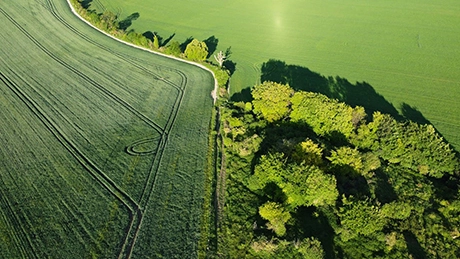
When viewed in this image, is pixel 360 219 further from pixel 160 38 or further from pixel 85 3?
pixel 85 3

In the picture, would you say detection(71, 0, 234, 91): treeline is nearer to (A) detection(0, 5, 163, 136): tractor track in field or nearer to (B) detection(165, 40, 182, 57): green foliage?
(B) detection(165, 40, 182, 57): green foliage

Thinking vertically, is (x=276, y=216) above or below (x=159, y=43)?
below

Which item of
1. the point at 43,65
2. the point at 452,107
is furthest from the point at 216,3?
the point at 452,107

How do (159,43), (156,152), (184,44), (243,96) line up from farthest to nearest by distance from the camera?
(184,44) < (159,43) < (243,96) < (156,152)

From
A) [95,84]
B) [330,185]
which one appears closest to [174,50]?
[95,84]

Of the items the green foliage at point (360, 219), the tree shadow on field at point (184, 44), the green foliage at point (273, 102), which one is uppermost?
the tree shadow on field at point (184, 44)

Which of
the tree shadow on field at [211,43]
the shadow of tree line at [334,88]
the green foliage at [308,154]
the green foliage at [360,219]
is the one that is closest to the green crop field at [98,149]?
the tree shadow on field at [211,43]

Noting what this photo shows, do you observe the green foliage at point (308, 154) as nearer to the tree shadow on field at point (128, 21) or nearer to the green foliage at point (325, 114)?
the green foliage at point (325, 114)
